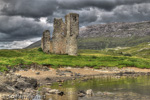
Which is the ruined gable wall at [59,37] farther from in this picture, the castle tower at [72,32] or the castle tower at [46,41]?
the castle tower at [72,32]

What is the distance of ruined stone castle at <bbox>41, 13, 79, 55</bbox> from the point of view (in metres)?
65.1

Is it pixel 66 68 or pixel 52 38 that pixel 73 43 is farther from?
pixel 66 68

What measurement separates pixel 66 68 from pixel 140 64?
26593 mm

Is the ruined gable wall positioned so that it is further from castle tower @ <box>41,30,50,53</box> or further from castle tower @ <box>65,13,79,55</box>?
castle tower @ <box>65,13,79,55</box>

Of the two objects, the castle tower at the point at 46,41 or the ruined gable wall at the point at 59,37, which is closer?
the ruined gable wall at the point at 59,37

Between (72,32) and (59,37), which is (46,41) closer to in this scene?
(59,37)

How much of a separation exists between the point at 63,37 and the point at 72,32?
435 centimetres

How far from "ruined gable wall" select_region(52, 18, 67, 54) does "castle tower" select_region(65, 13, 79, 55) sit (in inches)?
93.5

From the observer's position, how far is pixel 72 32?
214 ft

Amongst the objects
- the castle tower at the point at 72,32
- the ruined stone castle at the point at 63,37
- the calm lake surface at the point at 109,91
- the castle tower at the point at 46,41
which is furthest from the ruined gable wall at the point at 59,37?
the calm lake surface at the point at 109,91

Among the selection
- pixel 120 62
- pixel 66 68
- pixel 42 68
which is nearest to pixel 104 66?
pixel 120 62

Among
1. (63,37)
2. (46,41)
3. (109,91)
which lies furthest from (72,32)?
(109,91)

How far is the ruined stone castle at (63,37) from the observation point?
65125mm

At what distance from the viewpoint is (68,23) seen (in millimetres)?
65312
